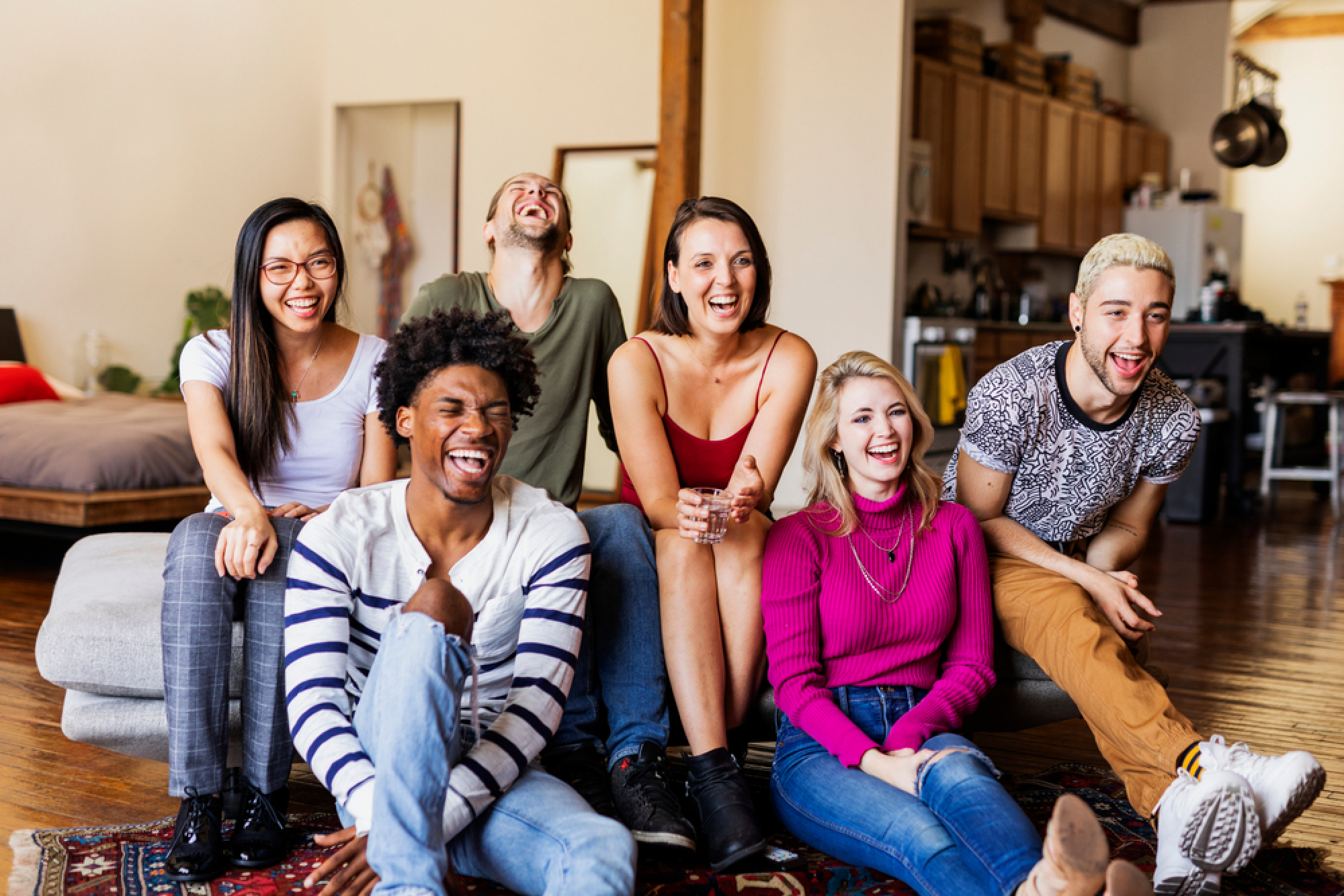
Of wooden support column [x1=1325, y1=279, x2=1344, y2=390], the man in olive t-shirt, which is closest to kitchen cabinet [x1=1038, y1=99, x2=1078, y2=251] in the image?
wooden support column [x1=1325, y1=279, x2=1344, y2=390]

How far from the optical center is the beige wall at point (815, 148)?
5742 millimetres

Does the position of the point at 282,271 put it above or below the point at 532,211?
below

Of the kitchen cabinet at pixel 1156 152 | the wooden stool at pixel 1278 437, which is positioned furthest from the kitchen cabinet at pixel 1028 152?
the wooden stool at pixel 1278 437

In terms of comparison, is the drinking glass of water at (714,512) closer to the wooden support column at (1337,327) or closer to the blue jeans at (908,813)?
the blue jeans at (908,813)

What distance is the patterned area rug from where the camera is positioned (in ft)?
6.05

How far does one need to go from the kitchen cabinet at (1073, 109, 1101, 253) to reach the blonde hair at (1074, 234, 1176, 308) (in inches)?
272

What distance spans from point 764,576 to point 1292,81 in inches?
407

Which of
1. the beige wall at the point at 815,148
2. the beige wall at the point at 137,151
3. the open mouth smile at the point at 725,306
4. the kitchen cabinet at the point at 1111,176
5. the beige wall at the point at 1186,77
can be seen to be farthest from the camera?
the beige wall at the point at 1186,77

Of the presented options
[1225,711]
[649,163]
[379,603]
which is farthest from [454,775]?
[649,163]

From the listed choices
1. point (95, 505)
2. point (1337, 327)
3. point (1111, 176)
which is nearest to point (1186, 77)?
point (1111, 176)

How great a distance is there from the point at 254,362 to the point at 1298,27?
1063 centimetres

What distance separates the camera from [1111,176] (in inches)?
356

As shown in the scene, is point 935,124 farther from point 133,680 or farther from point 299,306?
point 133,680

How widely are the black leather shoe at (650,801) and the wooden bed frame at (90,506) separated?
8.88 feet
